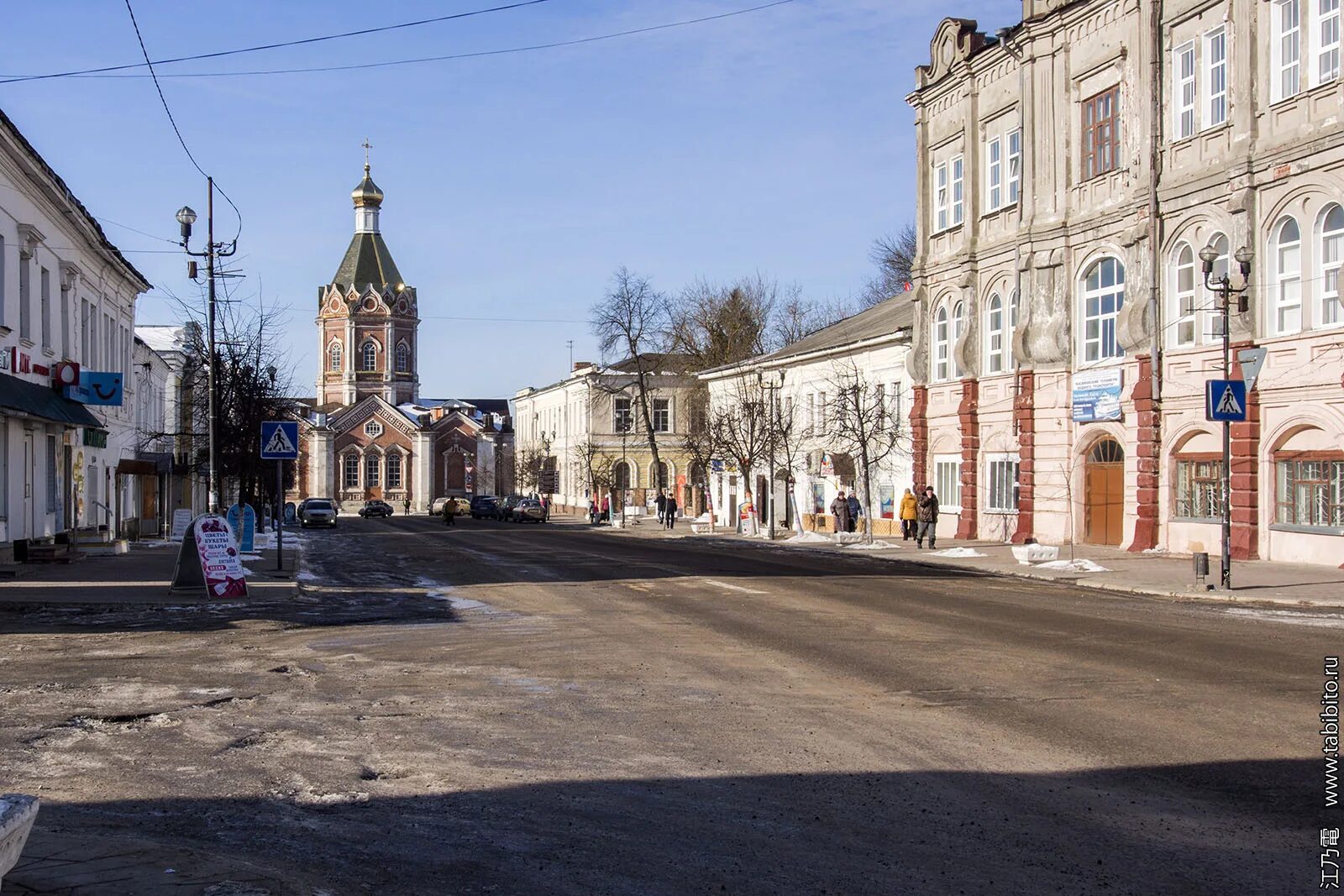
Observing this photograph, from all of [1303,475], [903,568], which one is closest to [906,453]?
[903,568]

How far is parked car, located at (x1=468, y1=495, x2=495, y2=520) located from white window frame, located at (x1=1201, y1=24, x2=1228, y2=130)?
71455 mm

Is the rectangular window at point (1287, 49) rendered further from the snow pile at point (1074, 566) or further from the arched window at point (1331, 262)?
the snow pile at point (1074, 566)

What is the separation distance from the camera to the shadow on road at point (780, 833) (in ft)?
19.7

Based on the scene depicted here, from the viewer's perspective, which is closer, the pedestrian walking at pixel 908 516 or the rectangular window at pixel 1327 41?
the rectangular window at pixel 1327 41

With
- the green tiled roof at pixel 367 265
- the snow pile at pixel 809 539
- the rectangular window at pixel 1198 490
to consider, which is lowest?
the snow pile at pixel 809 539

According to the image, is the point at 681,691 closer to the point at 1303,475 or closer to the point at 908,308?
the point at 1303,475

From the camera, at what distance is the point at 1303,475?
88.6 ft

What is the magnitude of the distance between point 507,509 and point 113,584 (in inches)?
2605

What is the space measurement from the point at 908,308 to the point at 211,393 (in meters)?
29.1

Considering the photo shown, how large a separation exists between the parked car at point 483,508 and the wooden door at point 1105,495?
214 feet

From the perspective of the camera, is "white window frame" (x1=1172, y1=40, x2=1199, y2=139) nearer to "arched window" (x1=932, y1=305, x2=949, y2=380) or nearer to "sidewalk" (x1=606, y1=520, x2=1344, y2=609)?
"sidewalk" (x1=606, y1=520, x2=1344, y2=609)

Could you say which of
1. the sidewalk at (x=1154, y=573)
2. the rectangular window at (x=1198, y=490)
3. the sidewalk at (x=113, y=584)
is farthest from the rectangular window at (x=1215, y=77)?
the sidewalk at (x=113, y=584)

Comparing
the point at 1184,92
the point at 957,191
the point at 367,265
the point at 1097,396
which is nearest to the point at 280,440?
the point at 1097,396

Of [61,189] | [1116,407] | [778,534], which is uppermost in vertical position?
[61,189]
